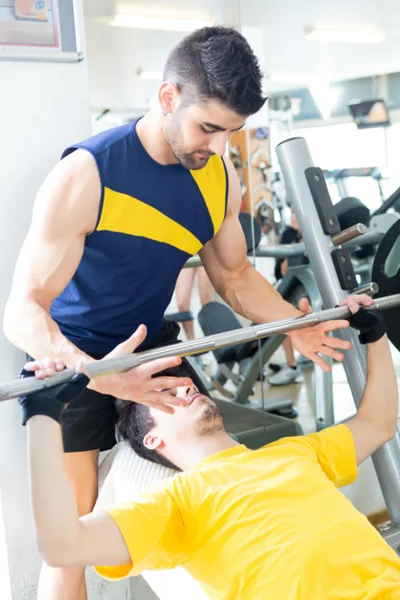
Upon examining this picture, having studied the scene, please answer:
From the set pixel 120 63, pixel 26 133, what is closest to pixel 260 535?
pixel 26 133

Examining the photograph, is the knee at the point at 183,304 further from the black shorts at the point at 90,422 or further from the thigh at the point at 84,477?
the thigh at the point at 84,477

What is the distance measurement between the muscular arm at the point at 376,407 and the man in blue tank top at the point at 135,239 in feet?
0.32

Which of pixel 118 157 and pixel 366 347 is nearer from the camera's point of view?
pixel 118 157

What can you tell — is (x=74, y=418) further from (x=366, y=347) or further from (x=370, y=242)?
(x=370, y=242)

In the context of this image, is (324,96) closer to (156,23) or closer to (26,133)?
(156,23)

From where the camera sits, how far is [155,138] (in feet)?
5.72

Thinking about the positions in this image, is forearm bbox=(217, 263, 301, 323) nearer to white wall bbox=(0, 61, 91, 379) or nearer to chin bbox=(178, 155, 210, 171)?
chin bbox=(178, 155, 210, 171)

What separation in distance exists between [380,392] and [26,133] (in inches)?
43.4

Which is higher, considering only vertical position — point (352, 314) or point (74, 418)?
point (352, 314)

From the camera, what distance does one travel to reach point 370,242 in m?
3.15

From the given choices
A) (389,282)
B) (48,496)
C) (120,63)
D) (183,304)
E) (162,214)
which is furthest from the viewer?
(183,304)

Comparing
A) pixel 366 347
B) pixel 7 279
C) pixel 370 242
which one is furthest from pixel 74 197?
pixel 370 242

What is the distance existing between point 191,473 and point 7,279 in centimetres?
73

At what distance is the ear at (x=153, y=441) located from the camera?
1.72m
